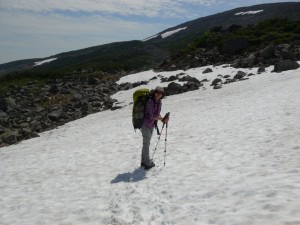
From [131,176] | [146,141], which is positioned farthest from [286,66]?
[131,176]

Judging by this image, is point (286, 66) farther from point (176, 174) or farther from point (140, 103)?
point (176, 174)

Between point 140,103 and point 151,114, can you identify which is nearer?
point 140,103

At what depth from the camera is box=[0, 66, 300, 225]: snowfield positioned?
870cm

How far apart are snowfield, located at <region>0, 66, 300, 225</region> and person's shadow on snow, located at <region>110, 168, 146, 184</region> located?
45 mm

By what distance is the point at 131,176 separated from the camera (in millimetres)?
13172

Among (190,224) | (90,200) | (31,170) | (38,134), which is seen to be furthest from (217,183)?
(38,134)

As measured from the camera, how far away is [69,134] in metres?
26.5

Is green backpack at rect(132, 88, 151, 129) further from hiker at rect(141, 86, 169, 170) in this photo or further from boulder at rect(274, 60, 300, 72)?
boulder at rect(274, 60, 300, 72)

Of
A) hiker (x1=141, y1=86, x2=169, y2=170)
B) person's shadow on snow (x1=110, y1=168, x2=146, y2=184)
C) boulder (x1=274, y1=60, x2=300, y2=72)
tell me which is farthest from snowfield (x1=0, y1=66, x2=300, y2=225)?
boulder (x1=274, y1=60, x2=300, y2=72)

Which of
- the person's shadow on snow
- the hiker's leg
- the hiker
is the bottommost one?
the person's shadow on snow

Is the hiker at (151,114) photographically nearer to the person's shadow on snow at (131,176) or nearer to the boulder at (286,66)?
the person's shadow on snow at (131,176)

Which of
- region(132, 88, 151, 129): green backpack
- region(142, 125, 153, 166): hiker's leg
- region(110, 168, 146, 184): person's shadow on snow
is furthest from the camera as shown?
region(142, 125, 153, 166): hiker's leg

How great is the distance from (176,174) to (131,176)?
5.66ft

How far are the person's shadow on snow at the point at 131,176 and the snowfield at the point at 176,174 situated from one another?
0.04 metres
